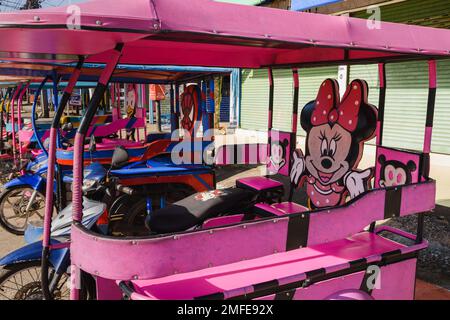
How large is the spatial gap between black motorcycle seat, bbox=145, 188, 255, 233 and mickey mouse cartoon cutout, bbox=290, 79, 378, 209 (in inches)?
28.1

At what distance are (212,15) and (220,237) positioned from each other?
1.04 metres

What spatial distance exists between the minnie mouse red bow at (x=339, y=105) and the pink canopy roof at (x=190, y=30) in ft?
1.07

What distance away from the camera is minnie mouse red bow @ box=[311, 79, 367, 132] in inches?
134

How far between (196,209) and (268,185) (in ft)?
3.18

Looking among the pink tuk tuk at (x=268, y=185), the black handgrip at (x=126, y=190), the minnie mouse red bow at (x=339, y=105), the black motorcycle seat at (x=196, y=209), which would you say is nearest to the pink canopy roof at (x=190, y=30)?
the pink tuk tuk at (x=268, y=185)

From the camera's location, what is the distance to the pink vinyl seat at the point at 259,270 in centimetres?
231

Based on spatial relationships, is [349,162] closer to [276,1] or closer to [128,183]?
[128,183]

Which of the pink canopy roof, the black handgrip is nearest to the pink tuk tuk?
the pink canopy roof

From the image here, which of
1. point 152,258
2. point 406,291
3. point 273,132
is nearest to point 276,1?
point 273,132

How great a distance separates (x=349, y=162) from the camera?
3.46 metres

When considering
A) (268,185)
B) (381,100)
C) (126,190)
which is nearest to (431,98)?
(381,100)

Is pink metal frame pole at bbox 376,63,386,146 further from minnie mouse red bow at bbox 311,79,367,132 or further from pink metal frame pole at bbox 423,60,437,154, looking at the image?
pink metal frame pole at bbox 423,60,437,154

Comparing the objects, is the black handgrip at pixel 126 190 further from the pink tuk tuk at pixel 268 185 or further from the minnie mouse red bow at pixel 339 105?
the minnie mouse red bow at pixel 339 105

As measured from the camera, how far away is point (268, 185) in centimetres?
377
